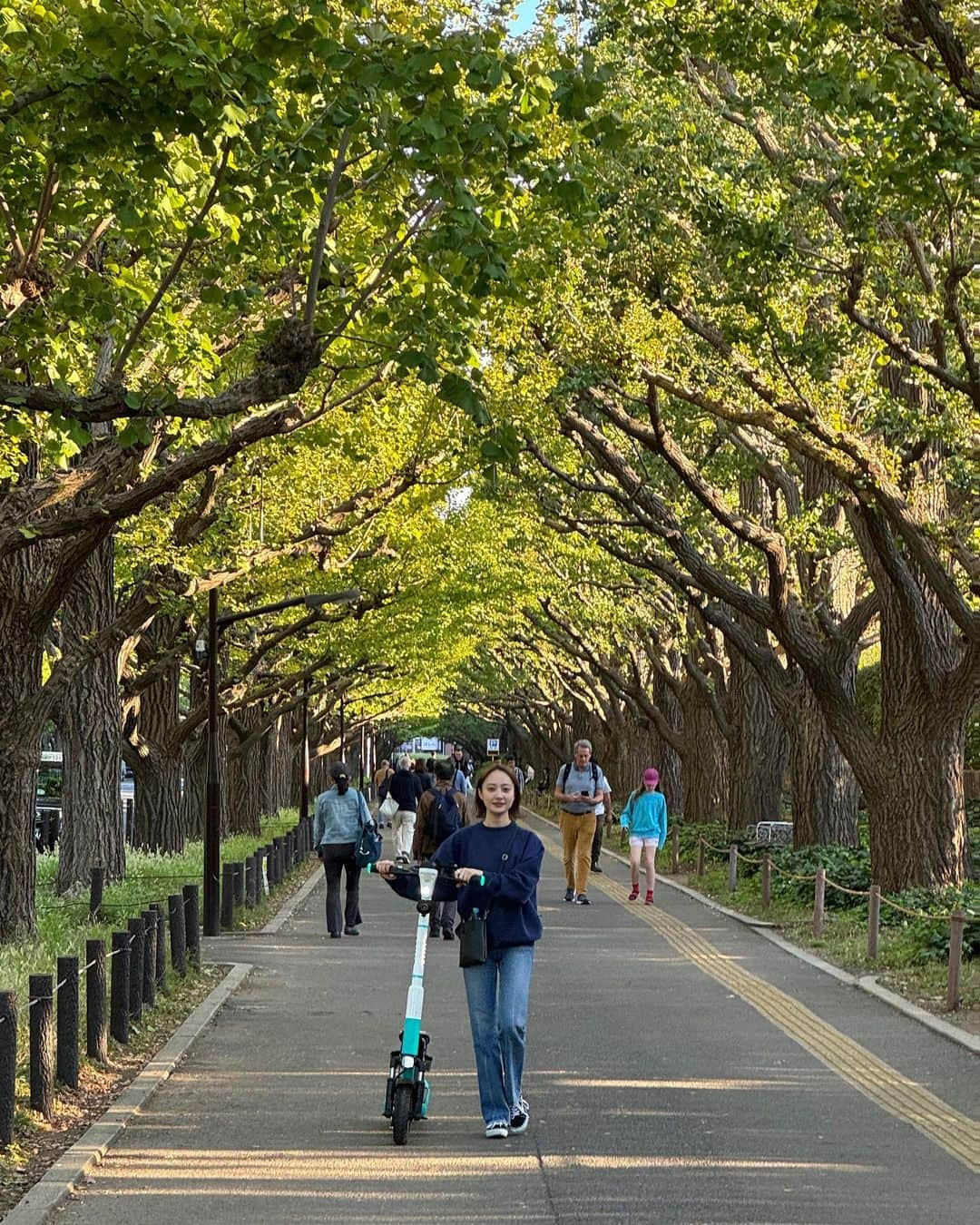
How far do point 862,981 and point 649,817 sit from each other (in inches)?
310

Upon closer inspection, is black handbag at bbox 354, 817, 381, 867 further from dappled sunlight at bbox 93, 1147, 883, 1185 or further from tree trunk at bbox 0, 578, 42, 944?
dappled sunlight at bbox 93, 1147, 883, 1185

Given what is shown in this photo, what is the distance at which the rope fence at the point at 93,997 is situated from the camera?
27.6ft

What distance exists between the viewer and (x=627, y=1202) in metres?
7.36

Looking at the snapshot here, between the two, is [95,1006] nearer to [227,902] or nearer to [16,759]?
[16,759]

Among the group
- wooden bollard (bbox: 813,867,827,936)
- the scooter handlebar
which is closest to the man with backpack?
wooden bollard (bbox: 813,867,827,936)

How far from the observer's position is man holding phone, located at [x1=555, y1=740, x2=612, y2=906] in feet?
74.7

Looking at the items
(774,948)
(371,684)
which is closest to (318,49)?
(774,948)

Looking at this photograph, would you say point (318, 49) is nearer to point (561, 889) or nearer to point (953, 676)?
point (953, 676)

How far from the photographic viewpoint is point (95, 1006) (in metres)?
10.7

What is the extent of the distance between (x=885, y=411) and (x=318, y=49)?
31.1 feet

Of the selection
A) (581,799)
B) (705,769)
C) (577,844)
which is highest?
(705,769)

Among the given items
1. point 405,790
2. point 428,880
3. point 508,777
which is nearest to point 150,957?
point 428,880

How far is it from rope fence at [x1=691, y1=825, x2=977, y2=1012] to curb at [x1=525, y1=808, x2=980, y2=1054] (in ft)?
1.14

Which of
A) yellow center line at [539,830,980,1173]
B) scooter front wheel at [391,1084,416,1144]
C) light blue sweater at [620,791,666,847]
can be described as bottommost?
yellow center line at [539,830,980,1173]
